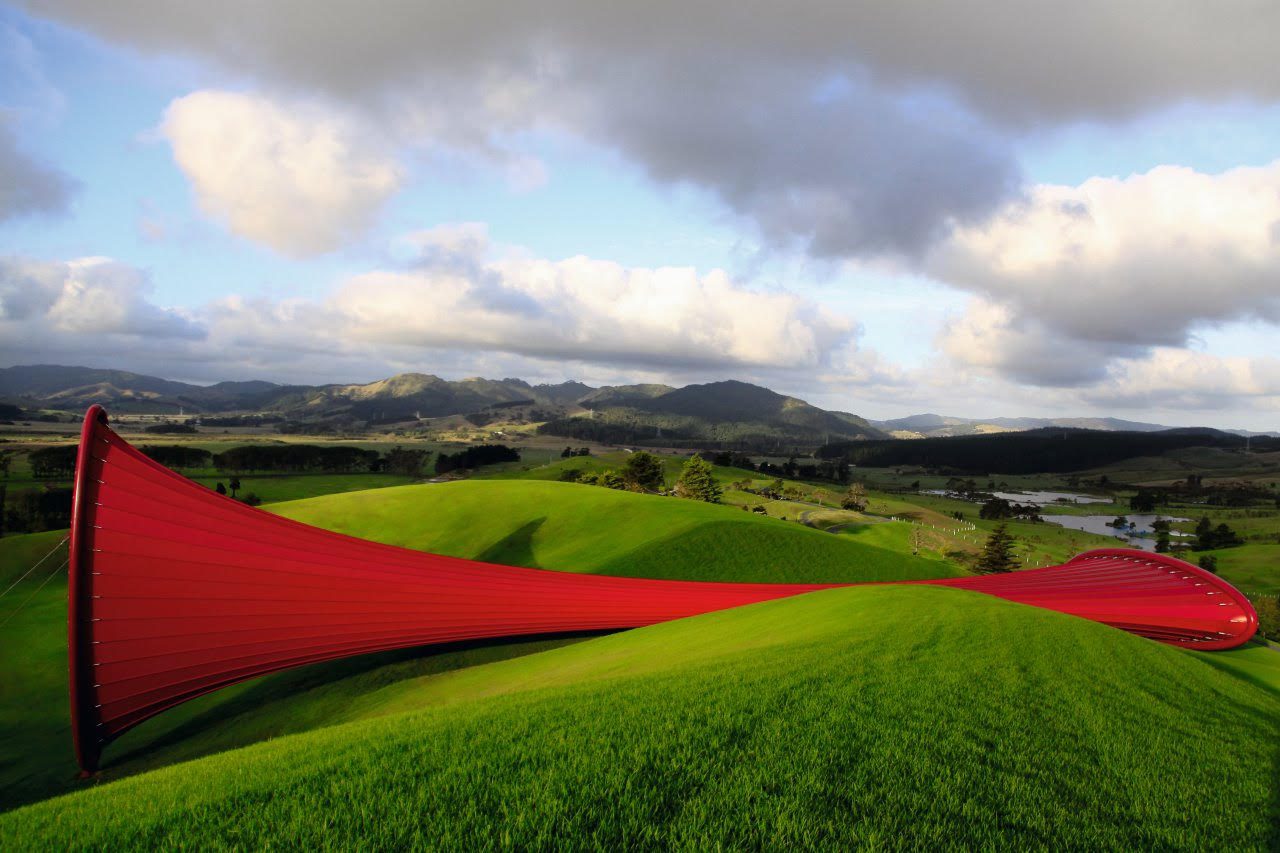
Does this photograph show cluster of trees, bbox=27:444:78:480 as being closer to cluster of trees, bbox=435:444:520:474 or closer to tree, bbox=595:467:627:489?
cluster of trees, bbox=435:444:520:474

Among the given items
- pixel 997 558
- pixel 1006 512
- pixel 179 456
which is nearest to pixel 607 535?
pixel 997 558

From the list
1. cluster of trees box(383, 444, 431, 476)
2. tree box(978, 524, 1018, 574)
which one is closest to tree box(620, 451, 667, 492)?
tree box(978, 524, 1018, 574)

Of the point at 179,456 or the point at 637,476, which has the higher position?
the point at 637,476

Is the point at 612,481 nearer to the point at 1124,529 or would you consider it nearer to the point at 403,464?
the point at 403,464

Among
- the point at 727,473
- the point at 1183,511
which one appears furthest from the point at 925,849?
the point at 1183,511

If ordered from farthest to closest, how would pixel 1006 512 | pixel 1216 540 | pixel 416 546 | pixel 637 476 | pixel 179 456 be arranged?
pixel 1006 512 < pixel 179 456 < pixel 1216 540 < pixel 637 476 < pixel 416 546

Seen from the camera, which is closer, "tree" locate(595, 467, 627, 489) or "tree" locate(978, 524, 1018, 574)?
"tree" locate(978, 524, 1018, 574)

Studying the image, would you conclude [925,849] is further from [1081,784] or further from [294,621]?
[294,621]
